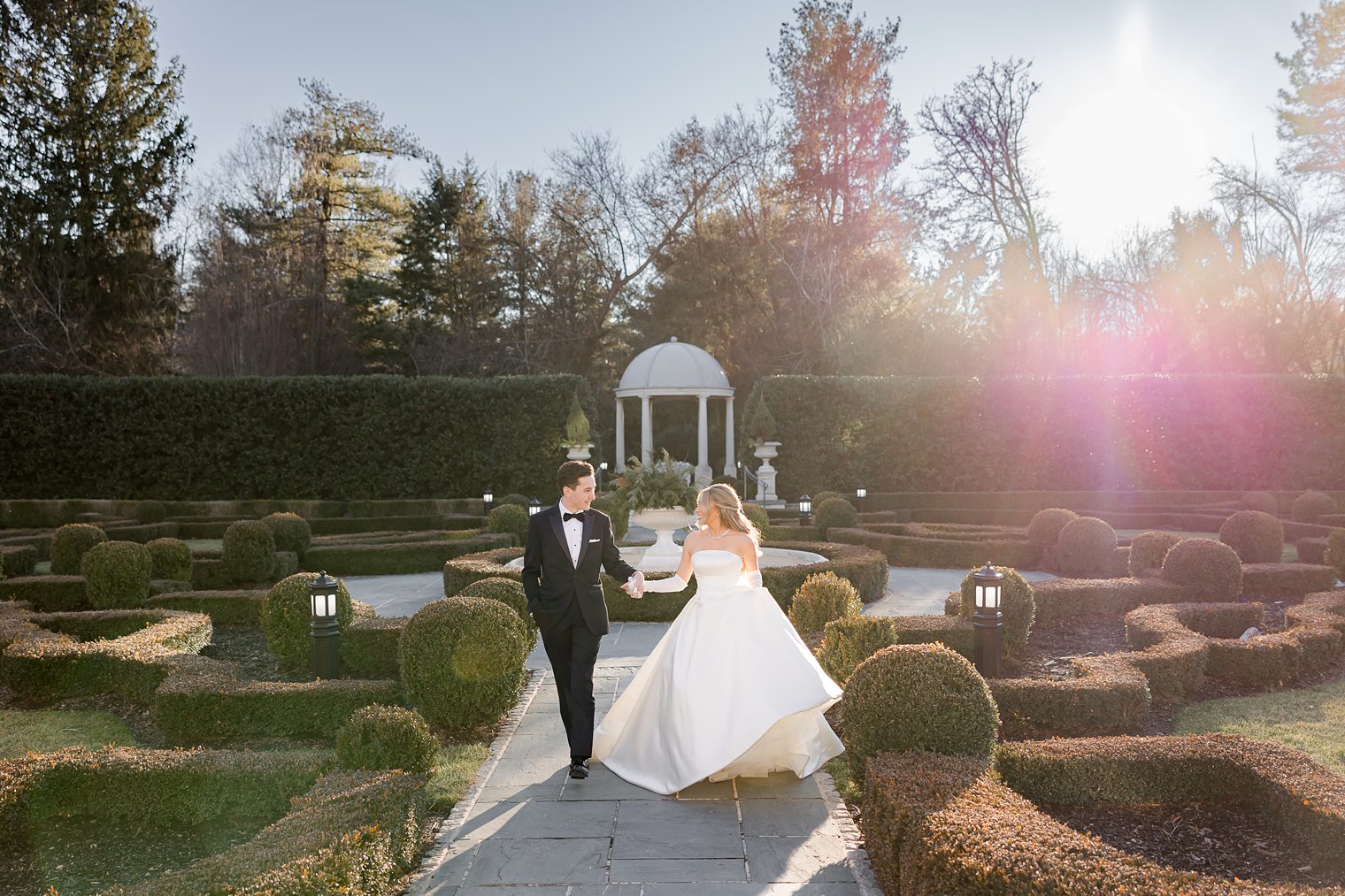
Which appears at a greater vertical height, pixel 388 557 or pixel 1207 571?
pixel 1207 571

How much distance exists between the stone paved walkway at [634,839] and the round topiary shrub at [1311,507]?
1676 centimetres

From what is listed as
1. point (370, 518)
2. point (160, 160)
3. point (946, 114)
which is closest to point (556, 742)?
point (370, 518)

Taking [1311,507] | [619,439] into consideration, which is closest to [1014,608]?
[1311,507]

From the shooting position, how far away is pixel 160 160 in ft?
104

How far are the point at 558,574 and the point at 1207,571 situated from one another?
8617 millimetres

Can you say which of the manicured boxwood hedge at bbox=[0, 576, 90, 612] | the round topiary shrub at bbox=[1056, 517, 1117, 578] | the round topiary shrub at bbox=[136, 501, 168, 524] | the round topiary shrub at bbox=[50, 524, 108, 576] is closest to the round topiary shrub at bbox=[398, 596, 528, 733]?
the manicured boxwood hedge at bbox=[0, 576, 90, 612]

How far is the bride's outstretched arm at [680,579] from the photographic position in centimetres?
550

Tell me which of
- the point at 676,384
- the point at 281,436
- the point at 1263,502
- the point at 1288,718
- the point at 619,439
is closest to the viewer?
the point at 1288,718

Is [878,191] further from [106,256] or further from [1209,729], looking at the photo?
[1209,729]

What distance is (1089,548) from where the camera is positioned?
1316cm

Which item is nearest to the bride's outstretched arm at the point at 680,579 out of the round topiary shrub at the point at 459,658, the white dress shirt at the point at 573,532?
the white dress shirt at the point at 573,532

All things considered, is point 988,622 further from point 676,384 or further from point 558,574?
point 676,384

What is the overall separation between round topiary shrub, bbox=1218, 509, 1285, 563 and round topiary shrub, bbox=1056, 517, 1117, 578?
1.66 m

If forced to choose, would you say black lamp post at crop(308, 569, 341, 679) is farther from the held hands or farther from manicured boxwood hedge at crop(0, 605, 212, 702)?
the held hands
